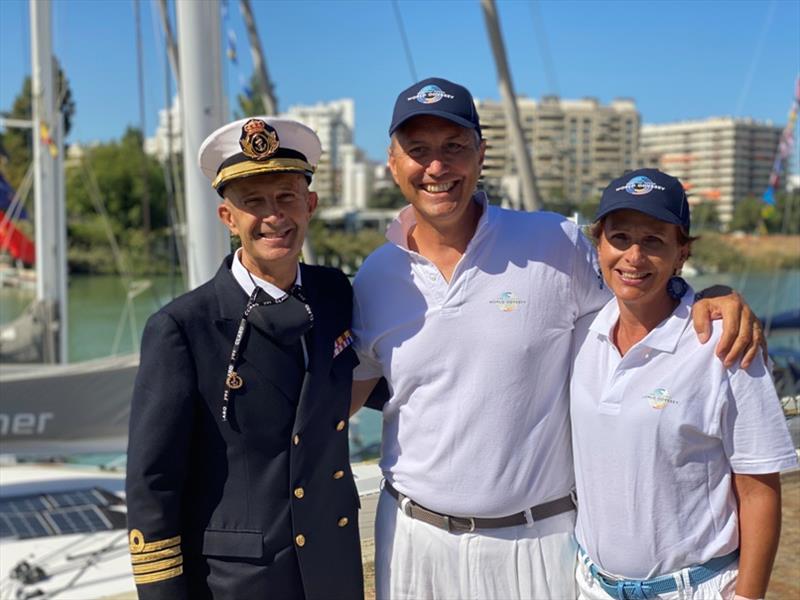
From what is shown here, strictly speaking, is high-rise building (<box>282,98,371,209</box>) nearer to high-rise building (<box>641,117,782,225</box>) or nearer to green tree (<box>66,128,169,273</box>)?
green tree (<box>66,128,169,273</box>)

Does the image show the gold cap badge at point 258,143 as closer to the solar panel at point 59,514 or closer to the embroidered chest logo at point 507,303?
the embroidered chest logo at point 507,303

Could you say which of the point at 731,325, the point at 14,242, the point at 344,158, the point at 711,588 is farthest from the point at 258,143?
the point at 344,158

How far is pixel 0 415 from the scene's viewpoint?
7152 mm

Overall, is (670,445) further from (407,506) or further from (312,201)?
(312,201)

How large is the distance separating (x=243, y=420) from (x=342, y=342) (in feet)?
1.05

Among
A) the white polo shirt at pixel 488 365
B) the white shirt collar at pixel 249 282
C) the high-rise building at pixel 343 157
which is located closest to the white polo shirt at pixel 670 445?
the white polo shirt at pixel 488 365

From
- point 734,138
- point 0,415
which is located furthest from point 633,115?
point 0,415

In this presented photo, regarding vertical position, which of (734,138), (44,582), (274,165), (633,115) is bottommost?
(44,582)

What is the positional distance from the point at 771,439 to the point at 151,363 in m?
1.29

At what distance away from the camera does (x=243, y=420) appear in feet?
6.60

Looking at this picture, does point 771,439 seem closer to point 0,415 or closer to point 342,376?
point 342,376

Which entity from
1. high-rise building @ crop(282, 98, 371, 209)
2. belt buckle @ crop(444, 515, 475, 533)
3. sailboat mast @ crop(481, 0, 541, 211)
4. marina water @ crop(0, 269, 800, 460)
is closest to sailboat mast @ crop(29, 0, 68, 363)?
marina water @ crop(0, 269, 800, 460)

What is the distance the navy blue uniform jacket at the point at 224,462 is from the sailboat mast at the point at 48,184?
9.90 m

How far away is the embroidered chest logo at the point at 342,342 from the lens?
2156 millimetres
